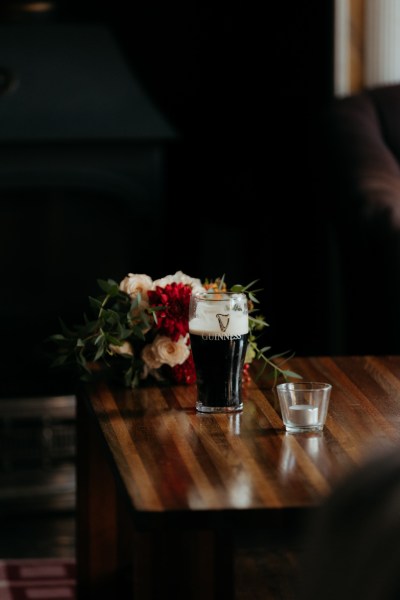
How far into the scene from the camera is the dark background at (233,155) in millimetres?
3207

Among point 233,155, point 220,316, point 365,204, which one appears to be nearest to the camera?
point 220,316

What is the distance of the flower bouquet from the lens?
68.4 inches

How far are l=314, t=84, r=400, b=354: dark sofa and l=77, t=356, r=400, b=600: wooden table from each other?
69cm

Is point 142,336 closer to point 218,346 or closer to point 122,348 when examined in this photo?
point 122,348

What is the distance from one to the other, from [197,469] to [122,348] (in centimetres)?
51

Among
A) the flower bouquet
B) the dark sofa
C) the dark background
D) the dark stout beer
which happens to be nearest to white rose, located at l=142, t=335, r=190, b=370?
the flower bouquet

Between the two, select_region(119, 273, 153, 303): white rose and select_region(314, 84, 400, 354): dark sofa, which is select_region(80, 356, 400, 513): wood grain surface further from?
select_region(314, 84, 400, 354): dark sofa

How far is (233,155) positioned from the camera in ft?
10.8

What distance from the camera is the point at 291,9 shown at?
321cm

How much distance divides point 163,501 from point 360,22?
2.57 meters

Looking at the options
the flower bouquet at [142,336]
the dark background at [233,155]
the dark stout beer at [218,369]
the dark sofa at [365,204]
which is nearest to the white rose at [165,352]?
the flower bouquet at [142,336]

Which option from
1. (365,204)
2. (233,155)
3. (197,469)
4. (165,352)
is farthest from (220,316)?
(233,155)

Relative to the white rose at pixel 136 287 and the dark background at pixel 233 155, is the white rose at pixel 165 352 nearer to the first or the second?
the white rose at pixel 136 287

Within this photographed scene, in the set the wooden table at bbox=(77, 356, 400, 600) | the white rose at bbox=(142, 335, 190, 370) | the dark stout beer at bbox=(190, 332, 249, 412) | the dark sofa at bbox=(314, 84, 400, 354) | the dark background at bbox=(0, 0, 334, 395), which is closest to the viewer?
the wooden table at bbox=(77, 356, 400, 600)
